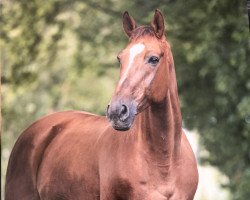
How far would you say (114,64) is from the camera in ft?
18.4

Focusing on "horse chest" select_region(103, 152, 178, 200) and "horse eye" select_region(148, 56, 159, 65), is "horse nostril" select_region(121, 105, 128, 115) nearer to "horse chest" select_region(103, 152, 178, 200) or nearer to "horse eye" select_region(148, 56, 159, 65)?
"horse eye" select_region(148, 56, 159, 65)

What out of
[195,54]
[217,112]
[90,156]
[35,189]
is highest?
[195,54]

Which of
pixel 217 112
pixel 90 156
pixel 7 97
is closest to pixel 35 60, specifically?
pixel 7 97

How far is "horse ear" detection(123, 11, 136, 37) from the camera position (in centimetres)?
340

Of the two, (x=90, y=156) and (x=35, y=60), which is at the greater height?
(x=35, y=60)

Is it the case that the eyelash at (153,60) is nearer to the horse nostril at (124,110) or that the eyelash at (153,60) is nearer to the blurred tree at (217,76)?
the horse nostril at (124,110)

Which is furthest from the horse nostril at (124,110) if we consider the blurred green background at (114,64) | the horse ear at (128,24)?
the blurred green background at (114,64)

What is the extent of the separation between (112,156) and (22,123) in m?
2.31

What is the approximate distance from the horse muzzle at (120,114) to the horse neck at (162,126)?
316 mm

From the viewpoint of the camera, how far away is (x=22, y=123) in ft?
18.4

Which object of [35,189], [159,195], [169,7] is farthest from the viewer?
[169,7]

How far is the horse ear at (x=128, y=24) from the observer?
3.40 metres

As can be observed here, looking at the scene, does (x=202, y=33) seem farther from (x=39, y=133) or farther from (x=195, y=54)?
(x=39, y=133)

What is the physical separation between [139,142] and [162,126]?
0.14 meters
